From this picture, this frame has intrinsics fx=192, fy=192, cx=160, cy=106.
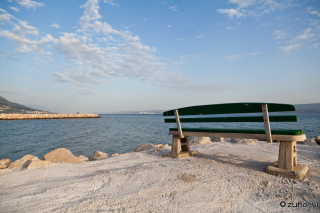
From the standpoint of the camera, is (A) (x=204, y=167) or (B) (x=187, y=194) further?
(A) (x=204, y=167)

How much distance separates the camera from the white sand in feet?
7.87

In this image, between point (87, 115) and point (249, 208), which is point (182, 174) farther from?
point (87, 115)

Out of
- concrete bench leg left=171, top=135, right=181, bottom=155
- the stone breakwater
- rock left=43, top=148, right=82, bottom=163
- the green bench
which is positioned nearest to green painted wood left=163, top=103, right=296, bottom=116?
the green bench

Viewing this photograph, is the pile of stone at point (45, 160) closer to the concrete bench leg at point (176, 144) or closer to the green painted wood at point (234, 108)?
the concrete bench leg at point (176, 144)

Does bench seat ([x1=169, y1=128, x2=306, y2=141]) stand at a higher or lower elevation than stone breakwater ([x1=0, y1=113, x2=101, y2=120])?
higher

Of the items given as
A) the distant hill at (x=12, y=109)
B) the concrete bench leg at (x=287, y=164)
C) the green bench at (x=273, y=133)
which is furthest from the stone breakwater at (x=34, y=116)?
the concrete bench leg at (x=287, y=164)

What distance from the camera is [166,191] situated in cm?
282

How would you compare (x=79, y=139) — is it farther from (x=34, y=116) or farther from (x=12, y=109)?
(x=12, y=109)

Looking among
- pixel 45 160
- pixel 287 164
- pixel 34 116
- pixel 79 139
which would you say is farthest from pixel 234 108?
pixel 34 116

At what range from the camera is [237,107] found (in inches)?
146

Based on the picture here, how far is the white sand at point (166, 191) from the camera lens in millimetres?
2398

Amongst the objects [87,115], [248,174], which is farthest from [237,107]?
[87,115]

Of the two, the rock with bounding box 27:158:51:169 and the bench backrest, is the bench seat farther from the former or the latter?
the rock with bounding box 27:158:51:169

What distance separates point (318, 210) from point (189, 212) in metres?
1.48
